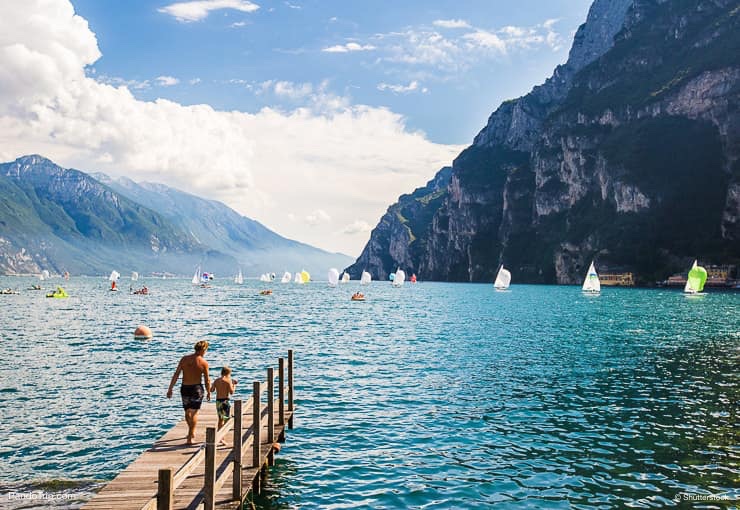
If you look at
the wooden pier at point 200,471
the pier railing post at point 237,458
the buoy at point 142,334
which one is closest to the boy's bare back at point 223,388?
the wooden pier at point 200,471

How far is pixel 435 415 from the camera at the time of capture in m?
25.6

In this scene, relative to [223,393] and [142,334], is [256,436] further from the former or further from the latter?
[142,334]

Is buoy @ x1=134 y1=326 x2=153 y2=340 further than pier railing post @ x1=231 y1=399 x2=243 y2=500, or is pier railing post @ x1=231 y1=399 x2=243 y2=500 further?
buoy @ x1=134 y1=326 x2=153 y2=340

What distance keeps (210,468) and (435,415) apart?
49.5ft

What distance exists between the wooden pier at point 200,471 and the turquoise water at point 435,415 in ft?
4.30

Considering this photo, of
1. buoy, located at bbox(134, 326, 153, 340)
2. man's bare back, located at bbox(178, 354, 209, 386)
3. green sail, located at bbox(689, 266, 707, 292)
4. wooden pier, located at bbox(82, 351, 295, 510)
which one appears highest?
green sail, located at bbox(689, 266, 707, 292)

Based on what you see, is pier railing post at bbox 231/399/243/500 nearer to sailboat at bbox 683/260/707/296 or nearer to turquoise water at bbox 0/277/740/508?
turquoise water at bbox 0/277/740/508

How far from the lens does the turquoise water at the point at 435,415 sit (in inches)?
677

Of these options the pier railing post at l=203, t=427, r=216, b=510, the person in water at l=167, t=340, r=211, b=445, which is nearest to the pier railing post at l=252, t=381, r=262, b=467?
the person in water at l=167, t=340, r=211, b=445

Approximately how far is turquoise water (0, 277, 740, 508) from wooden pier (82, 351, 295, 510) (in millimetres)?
1310

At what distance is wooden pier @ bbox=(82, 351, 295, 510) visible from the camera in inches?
481

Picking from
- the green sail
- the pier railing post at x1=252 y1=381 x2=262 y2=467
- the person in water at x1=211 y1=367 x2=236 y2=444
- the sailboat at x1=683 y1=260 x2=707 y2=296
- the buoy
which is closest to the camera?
the pier railing post at x1=252 y1=381 x2=262 y2=467

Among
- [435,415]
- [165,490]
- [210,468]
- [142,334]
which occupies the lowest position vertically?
[435,415]

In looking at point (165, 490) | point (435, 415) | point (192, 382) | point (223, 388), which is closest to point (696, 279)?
point (435, 415)
